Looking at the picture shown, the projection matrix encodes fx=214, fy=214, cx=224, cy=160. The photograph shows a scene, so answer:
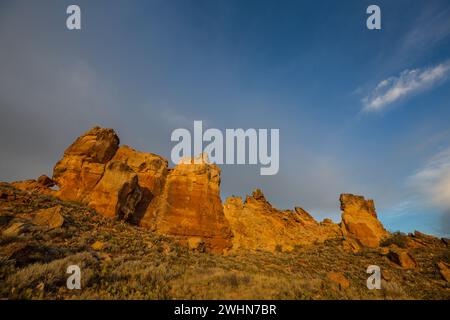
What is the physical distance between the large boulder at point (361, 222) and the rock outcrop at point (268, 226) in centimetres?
192

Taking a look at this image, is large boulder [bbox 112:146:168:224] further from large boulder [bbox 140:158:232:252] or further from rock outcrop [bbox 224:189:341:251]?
rock outcrop [bbox 224:189:341:251]

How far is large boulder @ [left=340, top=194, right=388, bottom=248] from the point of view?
24984mm

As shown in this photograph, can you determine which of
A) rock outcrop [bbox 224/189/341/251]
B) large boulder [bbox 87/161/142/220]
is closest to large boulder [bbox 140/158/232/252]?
rock outcrop [bbox 224/189/341/251]

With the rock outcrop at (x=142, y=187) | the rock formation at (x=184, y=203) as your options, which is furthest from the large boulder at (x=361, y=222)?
the rock outcrop at (x=142, y=187)

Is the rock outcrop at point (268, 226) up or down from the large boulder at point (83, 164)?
down

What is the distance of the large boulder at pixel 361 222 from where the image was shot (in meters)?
25.0

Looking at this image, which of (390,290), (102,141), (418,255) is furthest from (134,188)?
(418,255)

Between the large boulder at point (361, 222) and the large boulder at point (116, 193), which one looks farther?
the large boulder at point (361, 222)

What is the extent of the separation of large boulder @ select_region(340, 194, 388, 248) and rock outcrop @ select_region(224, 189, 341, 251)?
6.31 feet

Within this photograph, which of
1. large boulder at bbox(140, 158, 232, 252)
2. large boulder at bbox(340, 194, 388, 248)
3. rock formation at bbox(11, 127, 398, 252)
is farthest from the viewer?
large boulder at bbox(340, 194, 388, 248)

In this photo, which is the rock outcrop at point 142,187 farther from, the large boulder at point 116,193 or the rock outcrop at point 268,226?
the rock outcrop at point 268,226

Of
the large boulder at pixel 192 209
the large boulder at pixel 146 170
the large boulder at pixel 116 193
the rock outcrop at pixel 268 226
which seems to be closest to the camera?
the large boulder at pixel 116 193

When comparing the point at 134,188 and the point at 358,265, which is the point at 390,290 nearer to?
the point at 358,265
